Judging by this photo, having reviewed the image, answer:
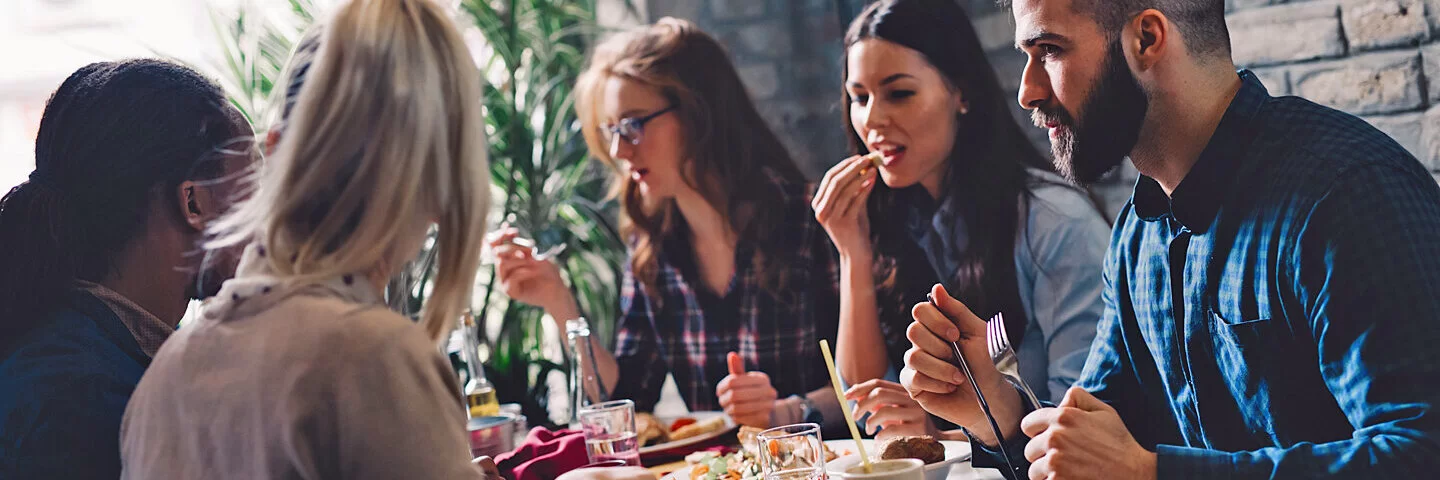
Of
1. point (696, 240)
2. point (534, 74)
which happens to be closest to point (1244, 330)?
point (696, 240)

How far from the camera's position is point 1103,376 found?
164cm

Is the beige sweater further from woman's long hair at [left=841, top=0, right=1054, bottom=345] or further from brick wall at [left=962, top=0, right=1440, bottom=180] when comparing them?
brick wall at [left=962, top=0, right=1440, bottom=180]

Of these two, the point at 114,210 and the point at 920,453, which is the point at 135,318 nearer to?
the point at 114,210

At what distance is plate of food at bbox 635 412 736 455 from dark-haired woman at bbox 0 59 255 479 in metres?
0.72

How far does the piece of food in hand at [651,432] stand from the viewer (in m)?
1.89

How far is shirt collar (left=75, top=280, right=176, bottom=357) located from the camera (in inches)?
54.7

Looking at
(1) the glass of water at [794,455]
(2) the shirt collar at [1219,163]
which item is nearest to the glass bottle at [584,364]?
(1) the glass of water at [794,455]

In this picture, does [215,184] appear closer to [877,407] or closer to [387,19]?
[387,19]

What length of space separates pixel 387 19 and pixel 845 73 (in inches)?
62.9

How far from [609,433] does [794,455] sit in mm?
354

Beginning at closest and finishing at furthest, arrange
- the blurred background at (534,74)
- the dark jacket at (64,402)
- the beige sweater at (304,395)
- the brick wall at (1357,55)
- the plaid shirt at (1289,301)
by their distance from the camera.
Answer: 1. the beige sweater at (304,395)
2. the plaid shirt at (1289,301)
3. the dark jacket at (64,402)
4. the brick wall at (1357,55)
5. the blurred background at (534,74)

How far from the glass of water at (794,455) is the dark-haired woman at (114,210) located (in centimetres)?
69

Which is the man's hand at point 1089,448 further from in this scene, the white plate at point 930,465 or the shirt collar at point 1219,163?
the shirt collar at point 1219,163

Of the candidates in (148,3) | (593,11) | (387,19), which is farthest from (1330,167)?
(148,3)
